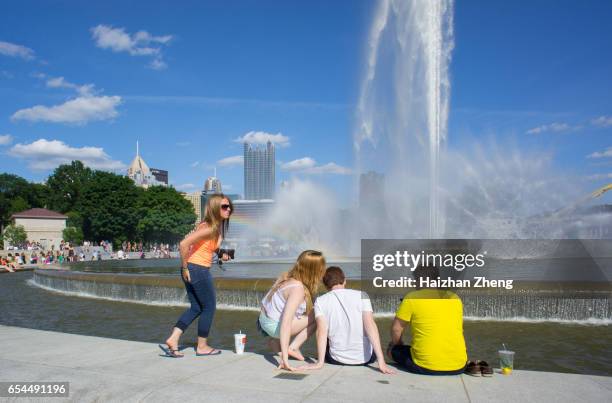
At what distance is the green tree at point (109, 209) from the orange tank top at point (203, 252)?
71.4 meters

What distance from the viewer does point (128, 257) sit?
57.9m

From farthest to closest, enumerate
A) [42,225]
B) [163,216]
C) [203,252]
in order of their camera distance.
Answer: [42,225]
[163,216]
[203,252]

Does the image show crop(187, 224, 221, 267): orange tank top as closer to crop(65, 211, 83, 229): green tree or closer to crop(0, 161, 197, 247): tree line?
crop(0, 161, 197, 247): tree line

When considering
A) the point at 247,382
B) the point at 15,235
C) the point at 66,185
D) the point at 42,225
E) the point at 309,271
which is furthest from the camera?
the point at 66,185

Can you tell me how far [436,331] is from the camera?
498cm

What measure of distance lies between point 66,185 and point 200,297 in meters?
108

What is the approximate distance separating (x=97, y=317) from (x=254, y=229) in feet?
166

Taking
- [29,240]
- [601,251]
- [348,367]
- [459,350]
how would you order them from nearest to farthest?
[459,350] < [348,367] < [601,251] < [29,240]

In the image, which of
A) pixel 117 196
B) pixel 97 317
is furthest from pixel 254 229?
pixel 97 317

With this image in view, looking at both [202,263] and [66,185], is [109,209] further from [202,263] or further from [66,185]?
[202,263]

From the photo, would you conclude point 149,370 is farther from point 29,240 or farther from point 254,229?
point 29,240

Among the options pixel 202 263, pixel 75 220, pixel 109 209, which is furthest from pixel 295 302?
pixel 75 220

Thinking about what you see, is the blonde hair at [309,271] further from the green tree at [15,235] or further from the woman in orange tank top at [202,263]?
the green tree at [15,235]

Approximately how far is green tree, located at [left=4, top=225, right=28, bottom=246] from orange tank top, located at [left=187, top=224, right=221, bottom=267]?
7967 centimetres
